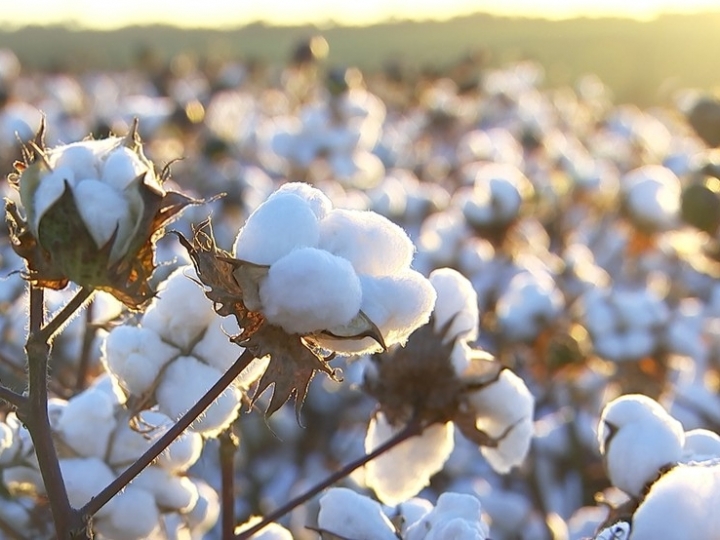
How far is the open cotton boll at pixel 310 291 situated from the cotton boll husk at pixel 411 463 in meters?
0.70

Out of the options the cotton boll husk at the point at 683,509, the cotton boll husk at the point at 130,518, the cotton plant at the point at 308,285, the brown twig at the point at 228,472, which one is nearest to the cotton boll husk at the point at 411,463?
the brown twig at the point at 228,472

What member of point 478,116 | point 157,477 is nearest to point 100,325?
point 157,477

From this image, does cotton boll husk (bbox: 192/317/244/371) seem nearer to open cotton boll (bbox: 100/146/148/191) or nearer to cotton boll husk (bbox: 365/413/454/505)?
open cotton boll (bbox: 100/146/148/191)

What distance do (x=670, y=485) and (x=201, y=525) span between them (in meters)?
1.12

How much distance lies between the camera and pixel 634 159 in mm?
7586

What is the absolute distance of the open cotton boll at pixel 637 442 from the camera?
1483 millimetres

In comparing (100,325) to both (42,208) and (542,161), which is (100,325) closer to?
(42,208)

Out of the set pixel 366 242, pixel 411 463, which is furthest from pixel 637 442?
pixel 366 242

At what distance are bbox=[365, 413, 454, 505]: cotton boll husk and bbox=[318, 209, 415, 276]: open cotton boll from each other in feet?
2.09

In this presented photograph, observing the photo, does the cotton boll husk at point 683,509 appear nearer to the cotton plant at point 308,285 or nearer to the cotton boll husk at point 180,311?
the cotton plant at point 308,285

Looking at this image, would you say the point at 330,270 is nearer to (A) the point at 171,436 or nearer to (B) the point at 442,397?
(A) the point at 171,436

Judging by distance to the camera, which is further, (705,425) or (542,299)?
(542,299)

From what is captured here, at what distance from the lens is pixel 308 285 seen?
1100 millimetres

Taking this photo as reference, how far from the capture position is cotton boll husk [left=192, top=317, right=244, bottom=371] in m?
1.44
